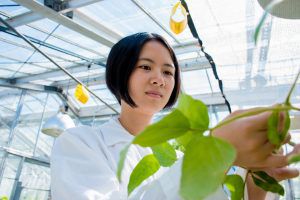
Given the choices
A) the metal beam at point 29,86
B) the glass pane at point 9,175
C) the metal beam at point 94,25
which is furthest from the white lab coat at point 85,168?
the metal beam at point 29,86

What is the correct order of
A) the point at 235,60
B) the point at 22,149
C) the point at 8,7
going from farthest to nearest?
the point at 22,149
the point at 8,7
the point at 235,60

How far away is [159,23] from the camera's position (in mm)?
3309

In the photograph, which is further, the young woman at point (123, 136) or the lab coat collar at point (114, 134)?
the lab coat collar at point (114, 134)

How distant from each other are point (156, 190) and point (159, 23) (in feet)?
10.2

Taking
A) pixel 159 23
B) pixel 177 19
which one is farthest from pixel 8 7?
pixel 177 19

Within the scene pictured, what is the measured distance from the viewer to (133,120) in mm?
778

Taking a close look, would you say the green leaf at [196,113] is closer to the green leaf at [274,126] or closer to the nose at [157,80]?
the green leaf at [274,126]

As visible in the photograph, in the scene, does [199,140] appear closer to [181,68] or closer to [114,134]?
[114,134]

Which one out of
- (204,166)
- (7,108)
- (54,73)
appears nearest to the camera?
(204,166)

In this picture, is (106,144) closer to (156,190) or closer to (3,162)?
(156,190)

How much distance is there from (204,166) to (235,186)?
94mm

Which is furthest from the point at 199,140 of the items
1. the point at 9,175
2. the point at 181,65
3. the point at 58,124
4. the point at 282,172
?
the point at 9,175

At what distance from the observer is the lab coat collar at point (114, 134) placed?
71cm

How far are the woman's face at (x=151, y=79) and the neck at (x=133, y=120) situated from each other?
0.20ft
